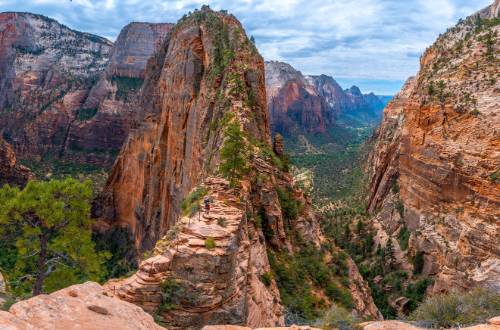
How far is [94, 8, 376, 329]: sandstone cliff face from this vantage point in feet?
47.9

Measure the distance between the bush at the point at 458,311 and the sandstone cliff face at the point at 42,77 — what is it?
107638 millimetres

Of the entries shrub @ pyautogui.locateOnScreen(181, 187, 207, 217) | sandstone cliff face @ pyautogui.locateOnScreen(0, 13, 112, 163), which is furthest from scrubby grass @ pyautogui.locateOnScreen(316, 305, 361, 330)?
sandstone cliff face @ pyautogui.locateOnScreen(0, 13, 112, 163)

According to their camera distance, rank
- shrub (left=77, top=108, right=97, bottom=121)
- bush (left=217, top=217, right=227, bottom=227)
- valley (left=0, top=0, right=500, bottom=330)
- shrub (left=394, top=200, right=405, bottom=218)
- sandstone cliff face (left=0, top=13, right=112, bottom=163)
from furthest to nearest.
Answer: sandstone cliff face (left=0, top=13, right=112, bottom=163) → shrub (left=77, top=108, right=97, bottom=121) → shrub (left=394, top=200, right=405, bottom=218) → bush (left=217, top=217, right=227, bottom=227) → valley (left=0, top=0, right=500, bottom=330)

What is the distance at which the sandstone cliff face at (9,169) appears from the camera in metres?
64.9

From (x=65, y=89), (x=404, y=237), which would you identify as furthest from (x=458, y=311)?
(x=65, y=89)

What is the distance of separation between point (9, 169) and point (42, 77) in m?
68.9

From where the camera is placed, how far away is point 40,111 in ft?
371

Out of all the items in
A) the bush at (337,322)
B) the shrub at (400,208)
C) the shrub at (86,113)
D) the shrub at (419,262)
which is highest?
the shrub at (86,113)

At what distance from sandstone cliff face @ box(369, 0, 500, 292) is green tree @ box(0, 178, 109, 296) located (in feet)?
68.3

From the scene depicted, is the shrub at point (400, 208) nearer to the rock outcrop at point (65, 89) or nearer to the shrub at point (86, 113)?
the rock outcrop at point (65, 89)

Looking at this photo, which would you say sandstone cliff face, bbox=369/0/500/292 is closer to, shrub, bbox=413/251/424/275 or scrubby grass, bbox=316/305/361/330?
shrub, bbox=413/251/424/275

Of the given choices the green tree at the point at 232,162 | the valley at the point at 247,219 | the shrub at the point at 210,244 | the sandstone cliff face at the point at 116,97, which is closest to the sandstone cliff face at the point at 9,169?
the valley at the point at 247,219

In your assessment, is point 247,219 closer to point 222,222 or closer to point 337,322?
point 222,222

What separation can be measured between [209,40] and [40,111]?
91.5 metres
